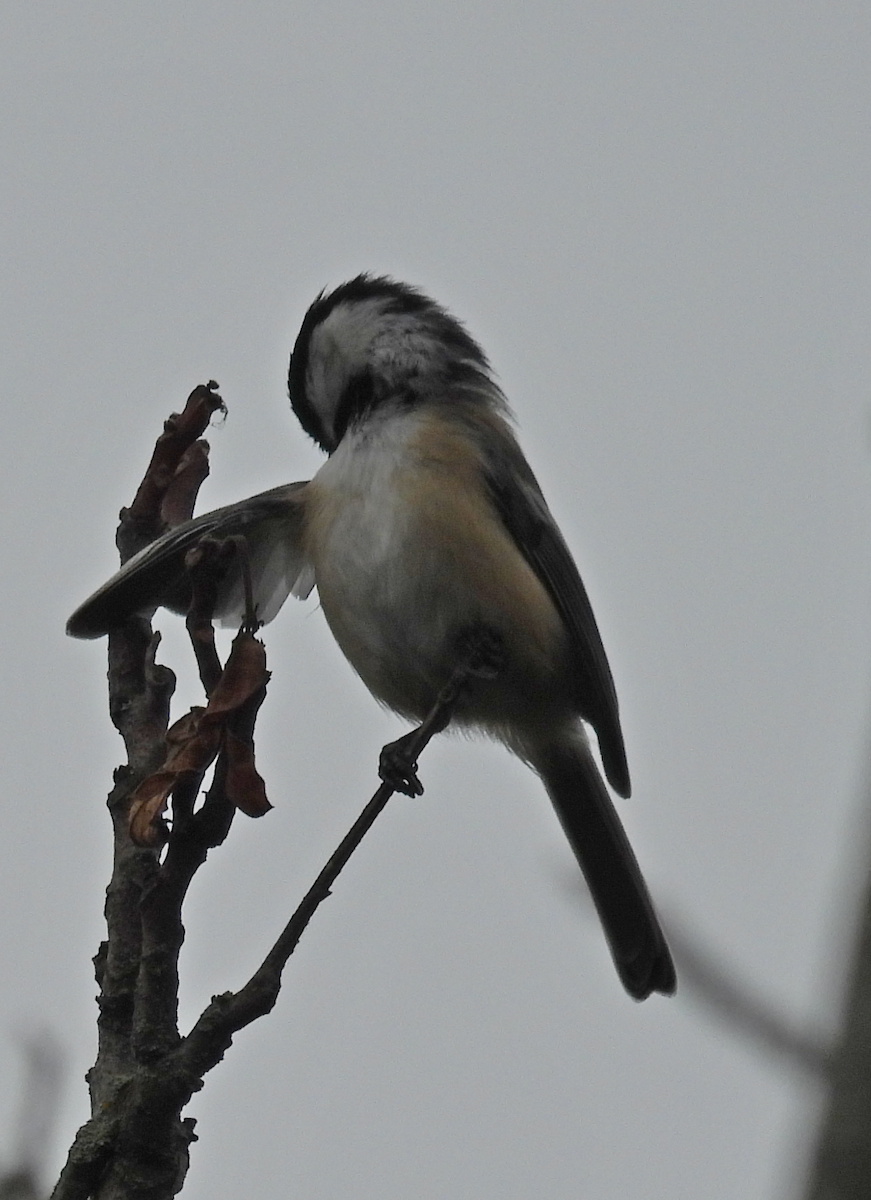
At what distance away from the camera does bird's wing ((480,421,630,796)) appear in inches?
161

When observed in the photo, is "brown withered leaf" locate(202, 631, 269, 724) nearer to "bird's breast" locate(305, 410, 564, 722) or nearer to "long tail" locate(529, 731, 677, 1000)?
"bird's breast" locate(305, 410, 564, 722)

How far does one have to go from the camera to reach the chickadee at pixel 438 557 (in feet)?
12.5

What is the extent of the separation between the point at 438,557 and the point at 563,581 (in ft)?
1.50

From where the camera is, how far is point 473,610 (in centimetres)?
382

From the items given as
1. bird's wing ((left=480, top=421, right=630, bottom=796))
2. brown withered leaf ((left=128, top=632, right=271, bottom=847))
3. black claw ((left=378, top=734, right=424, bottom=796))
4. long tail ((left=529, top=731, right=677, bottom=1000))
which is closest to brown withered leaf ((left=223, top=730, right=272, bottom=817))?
brown withered leaf ((left=128, top=632, right=271, bottom=847))

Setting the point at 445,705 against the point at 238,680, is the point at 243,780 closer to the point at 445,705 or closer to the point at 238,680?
the point at 238,680

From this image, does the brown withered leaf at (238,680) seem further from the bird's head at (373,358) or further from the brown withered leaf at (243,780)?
the bird's head at (373,358)

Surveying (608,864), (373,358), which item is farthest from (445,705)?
(608,864)

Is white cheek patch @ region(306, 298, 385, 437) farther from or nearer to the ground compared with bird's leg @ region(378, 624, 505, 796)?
farther from the ground

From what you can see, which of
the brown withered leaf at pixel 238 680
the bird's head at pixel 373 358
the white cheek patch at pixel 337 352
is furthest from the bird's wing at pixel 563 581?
the brown withered leaf at pixel 238 680

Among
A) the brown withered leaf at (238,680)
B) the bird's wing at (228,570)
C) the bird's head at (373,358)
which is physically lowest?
the brown withered leaf at (238,680)

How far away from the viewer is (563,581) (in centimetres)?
412

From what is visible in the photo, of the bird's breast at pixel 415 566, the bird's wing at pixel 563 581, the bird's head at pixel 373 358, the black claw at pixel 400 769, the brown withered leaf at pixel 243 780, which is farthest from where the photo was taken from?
the bird's head at pixel 373 358

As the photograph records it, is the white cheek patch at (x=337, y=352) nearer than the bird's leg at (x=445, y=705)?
No
